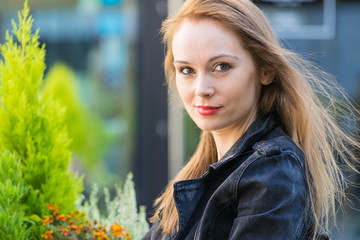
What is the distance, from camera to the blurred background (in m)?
4.84

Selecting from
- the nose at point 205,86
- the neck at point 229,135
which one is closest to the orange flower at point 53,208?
the neck at point 229,135

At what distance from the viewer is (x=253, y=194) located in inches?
56.9

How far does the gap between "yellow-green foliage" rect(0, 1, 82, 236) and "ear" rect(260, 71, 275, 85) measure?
1.00 metres

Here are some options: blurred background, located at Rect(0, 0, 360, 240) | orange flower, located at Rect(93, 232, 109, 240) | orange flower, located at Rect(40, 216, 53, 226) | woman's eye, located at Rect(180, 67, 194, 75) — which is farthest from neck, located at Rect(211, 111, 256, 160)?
blurred background, located at Rect(0, 0, 360, 240)

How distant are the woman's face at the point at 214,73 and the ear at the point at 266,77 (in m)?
0.03

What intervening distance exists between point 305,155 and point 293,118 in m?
0.13

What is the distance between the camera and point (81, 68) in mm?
5070

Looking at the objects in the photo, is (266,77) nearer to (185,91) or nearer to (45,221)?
(185,91)

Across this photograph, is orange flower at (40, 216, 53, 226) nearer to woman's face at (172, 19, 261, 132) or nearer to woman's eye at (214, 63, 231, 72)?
woman's face at (172, 19, 261, 132)

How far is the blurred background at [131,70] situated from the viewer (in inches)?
191

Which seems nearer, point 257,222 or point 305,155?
point 257,222

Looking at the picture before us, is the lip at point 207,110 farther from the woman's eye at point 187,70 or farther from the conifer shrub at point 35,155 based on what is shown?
the conifer shrub at point 35,155

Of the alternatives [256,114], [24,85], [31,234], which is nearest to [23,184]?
Answer: [31,234]

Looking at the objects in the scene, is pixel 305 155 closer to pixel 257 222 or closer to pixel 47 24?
pixel 257 222
